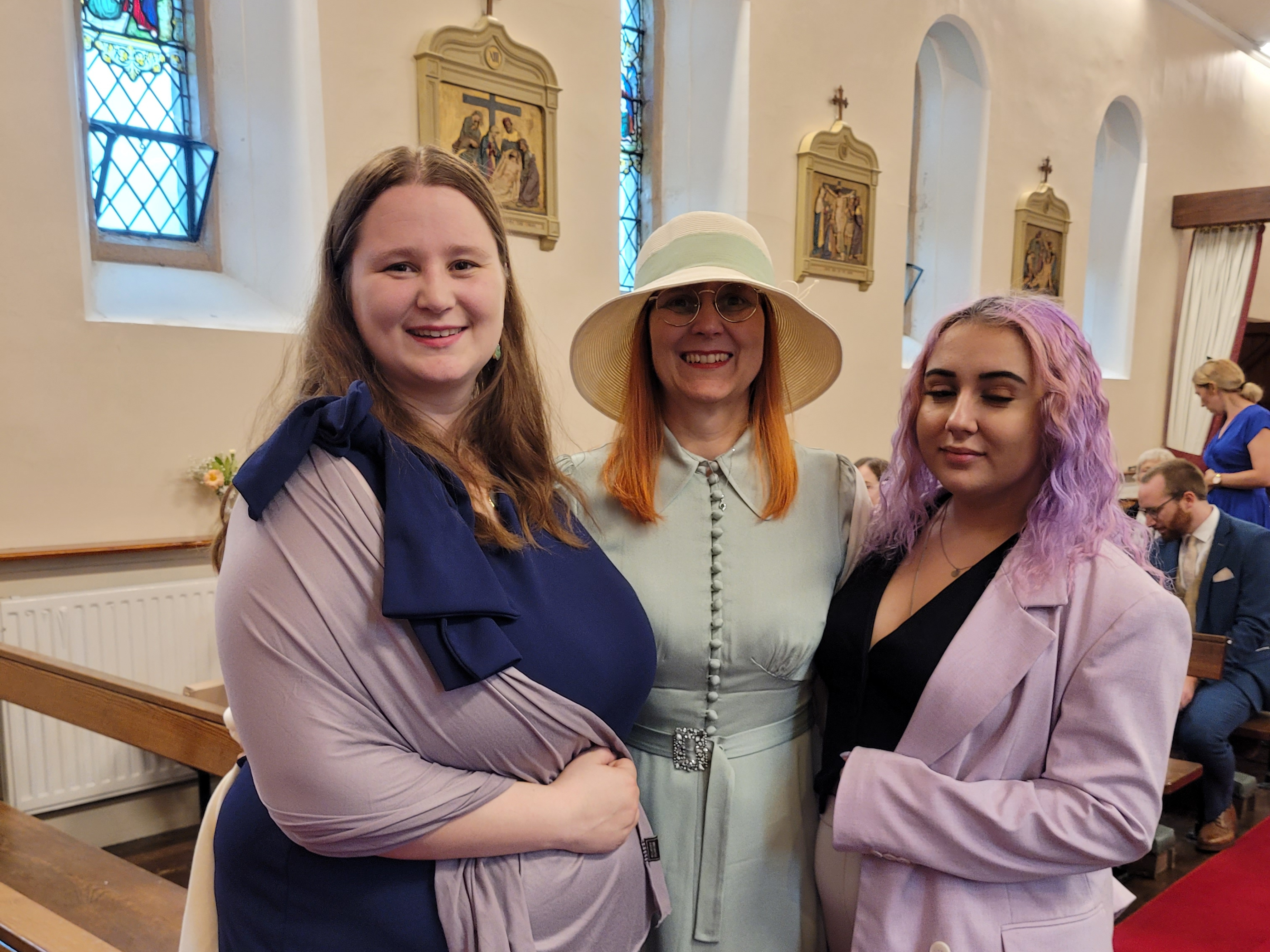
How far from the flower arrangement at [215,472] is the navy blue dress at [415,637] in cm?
282

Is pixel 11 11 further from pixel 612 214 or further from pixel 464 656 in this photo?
pixel 464 656

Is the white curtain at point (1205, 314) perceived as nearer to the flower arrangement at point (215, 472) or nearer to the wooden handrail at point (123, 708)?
the flower arrangement at point (215, 472)

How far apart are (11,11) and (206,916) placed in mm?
→ 3489

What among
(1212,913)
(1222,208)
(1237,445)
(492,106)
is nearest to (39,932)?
(1212,913)

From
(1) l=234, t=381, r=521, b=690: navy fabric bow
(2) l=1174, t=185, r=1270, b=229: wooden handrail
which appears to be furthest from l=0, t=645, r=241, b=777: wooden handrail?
(2) l=1174, t=185, r=1270, b=229: wooden handrail

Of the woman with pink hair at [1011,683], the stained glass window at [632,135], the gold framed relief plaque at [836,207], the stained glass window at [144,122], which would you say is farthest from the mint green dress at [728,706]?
the gold framed relief plaque at [836,207]

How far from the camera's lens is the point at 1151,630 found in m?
1.31

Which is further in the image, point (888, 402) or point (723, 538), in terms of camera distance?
point (888, 402)

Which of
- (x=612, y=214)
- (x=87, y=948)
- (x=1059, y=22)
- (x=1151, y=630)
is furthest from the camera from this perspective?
(x=1059, y=22)

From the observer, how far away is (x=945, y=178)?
8336 mm

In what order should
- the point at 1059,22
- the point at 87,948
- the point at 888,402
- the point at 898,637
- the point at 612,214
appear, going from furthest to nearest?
1. the point at 1059,22
2. the point at 888,402
3. the point at 612,214
4. the point at 87,948
5. the point at 898,637

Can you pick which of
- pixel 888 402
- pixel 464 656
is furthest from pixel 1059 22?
pixel 464 656

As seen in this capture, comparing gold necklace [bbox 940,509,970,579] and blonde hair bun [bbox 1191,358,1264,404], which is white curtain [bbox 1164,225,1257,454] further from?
gold necklace [bbox 940,509,970,579]

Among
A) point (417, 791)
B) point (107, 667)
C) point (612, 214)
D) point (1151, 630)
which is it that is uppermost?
point (612, 214)
